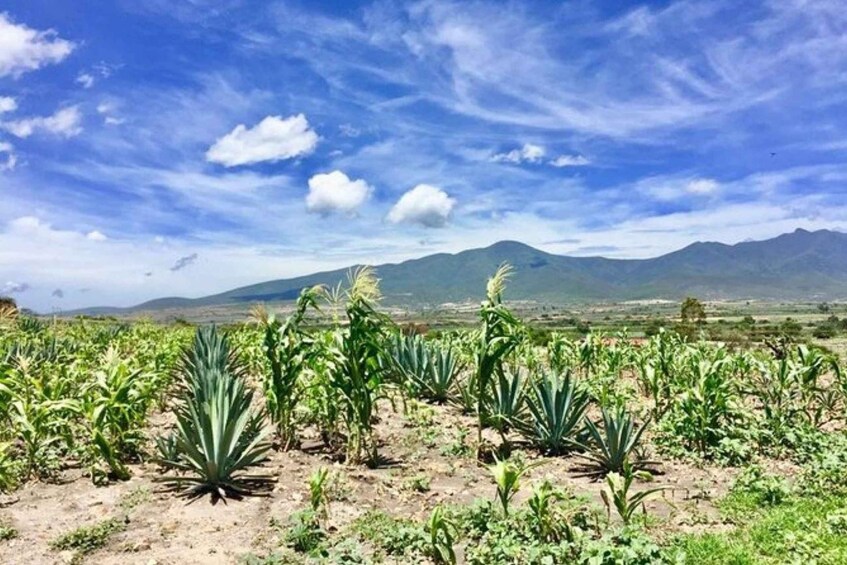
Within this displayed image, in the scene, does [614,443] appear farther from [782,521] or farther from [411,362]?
[411,362]

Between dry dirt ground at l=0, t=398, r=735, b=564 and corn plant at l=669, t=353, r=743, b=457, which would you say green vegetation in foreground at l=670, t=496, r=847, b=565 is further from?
corn plant at l=669, t=353, r=743, b=457

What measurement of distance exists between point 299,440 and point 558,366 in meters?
6.93

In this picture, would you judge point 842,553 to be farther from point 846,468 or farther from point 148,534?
point 148,534

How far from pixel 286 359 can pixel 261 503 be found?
2161 millimetres

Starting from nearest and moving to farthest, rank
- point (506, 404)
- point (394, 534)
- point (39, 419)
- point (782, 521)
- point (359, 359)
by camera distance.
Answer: point (394, 534), point (782, 521), point (39, 419), point (359, 359), point (506, 404)

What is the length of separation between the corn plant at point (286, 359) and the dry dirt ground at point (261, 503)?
0.43 m

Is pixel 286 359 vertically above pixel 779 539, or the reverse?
pixel 286 359

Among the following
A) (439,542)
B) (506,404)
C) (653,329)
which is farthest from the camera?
(653,329)

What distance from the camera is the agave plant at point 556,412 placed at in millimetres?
7781

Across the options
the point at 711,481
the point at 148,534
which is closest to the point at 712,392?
the point at 711,481

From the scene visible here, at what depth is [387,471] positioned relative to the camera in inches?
274

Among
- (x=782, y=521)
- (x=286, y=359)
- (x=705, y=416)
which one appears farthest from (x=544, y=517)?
(x=286, y=359)

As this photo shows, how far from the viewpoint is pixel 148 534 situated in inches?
198

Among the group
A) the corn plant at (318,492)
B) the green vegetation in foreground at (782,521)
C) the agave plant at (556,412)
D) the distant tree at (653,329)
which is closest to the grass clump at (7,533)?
the corn plant at (318,492)
